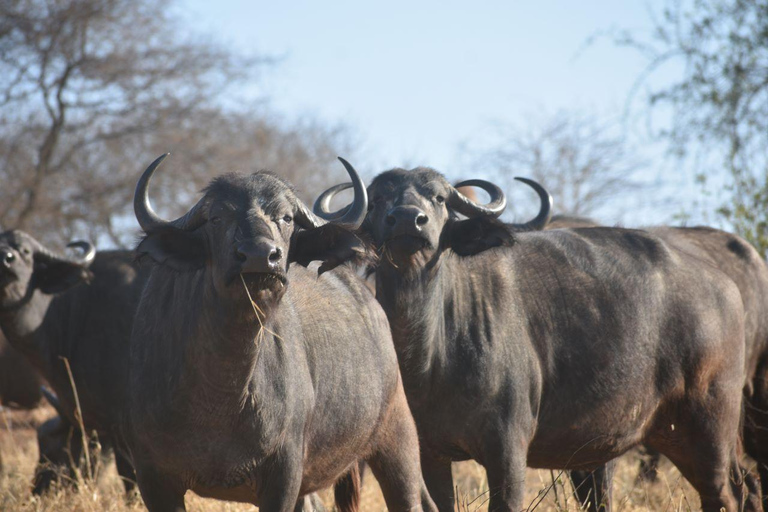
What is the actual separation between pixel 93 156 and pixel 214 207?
1645cm

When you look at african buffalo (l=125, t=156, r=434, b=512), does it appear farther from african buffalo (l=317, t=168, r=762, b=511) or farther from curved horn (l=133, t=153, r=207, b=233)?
african buffalo (l=317, t=168, r=762, b=511)

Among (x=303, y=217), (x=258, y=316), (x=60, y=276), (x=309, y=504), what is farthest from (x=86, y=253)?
(x=258, y=316)

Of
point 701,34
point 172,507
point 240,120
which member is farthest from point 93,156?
point 172,507

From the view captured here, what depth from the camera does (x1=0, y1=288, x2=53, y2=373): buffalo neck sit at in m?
7.91

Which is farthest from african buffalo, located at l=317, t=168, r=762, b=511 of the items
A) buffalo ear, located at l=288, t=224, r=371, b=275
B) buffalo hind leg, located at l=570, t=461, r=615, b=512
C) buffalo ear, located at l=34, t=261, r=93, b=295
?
buffalo ear, located at l=34, t=261, r=93, b=295

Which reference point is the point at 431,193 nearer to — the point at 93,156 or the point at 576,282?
the point at 576,282

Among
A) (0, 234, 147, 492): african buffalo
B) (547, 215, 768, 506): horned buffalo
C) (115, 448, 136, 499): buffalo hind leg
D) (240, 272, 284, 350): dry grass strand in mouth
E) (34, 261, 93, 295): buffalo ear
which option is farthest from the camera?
(34, 261, 93, 295): buffalo ear

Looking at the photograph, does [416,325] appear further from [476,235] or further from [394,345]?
[476,235]

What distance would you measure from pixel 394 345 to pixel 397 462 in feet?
2.57

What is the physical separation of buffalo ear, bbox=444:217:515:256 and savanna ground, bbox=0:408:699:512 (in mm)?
1370

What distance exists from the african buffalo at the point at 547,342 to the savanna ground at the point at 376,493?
284 mm

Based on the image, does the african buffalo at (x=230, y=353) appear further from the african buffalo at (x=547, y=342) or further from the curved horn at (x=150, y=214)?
the african buffalo at (x=547, y=342)

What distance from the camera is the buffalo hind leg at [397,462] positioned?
4.93 meters

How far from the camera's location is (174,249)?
394cm
